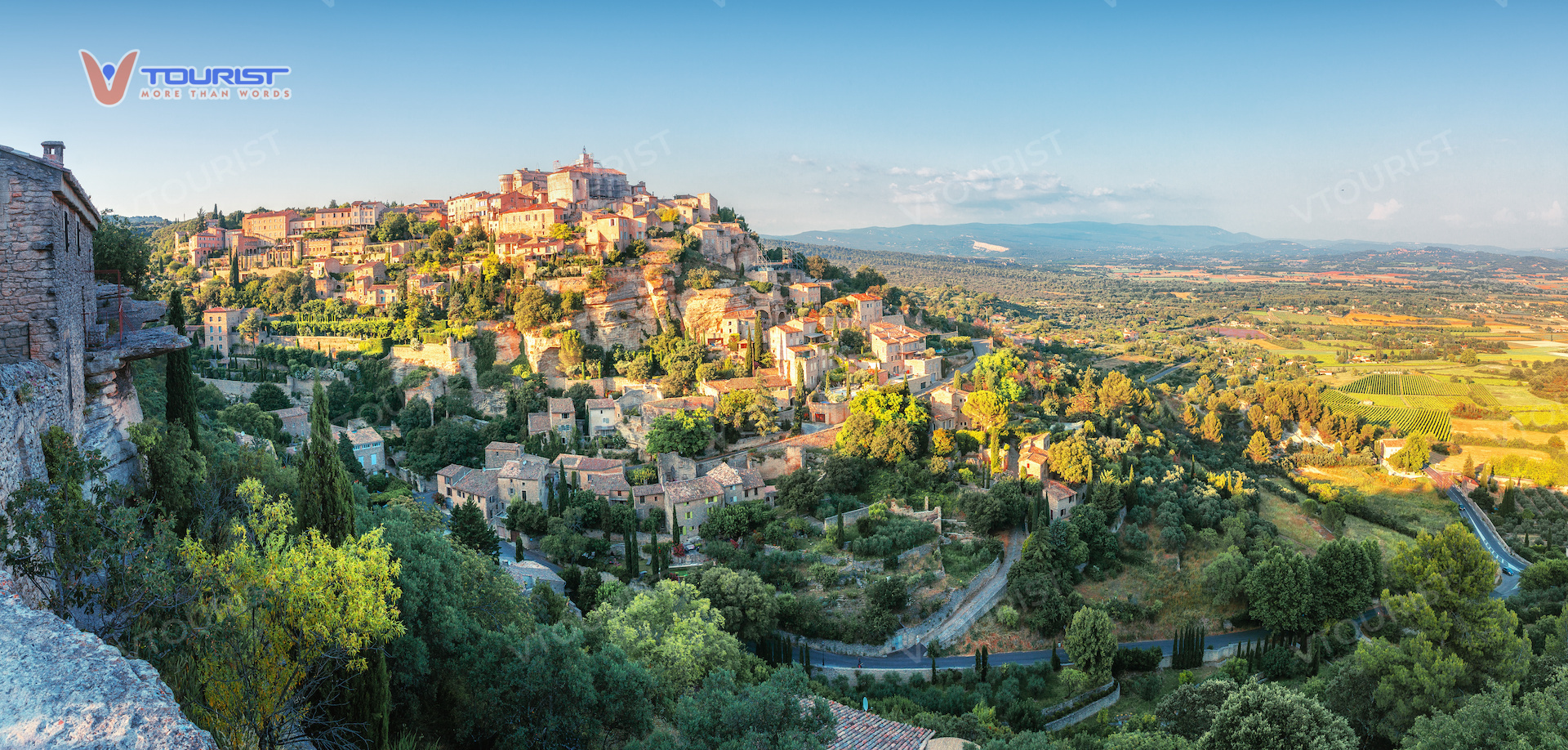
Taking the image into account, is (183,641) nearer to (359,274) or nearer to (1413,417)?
(359,274)

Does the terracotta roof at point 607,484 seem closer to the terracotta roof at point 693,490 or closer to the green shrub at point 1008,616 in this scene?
the terracotta roof at point 693,490

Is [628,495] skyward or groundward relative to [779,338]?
groundward

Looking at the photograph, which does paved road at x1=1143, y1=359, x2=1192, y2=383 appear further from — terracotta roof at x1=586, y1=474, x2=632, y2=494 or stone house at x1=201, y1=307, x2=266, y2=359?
stone house at x1=201, y1=307, x2=266, y2=359

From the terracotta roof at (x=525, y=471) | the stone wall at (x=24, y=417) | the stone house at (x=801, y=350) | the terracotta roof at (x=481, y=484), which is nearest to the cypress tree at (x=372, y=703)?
the stone wall at (x=24, y=417)

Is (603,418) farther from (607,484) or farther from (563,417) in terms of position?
(607,484)

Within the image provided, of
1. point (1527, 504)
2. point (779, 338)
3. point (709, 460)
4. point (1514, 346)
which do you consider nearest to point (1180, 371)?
point (1514, 346)
